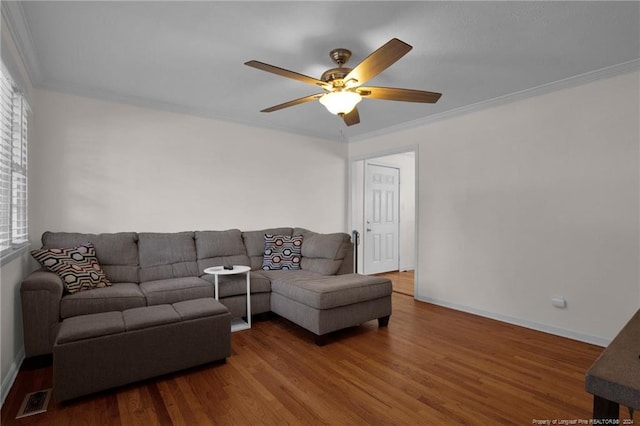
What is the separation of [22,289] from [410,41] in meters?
3.33

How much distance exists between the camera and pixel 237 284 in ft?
11.1

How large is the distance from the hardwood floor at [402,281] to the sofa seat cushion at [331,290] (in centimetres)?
170

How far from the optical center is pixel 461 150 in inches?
156

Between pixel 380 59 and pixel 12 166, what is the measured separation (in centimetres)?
276

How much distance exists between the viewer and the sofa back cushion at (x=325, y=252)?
372 centimetres

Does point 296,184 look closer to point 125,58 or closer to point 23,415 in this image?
point 125,58

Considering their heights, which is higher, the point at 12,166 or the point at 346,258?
the point at 12,166

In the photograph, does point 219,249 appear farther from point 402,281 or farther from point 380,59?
point 402,281

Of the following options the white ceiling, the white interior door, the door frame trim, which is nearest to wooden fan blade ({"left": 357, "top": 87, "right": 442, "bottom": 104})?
the white ceiling

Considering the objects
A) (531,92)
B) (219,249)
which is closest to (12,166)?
(219,249)

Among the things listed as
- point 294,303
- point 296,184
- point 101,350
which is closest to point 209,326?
point 101,350

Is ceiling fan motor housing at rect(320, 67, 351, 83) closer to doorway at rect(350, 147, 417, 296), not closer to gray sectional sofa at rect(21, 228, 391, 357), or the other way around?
gray sectional sofa at rect(21, 228, 391, 357)

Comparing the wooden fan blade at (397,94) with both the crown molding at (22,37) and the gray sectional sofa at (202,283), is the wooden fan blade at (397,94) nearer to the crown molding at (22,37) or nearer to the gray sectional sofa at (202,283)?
the gray sectional sofa at (202,283)

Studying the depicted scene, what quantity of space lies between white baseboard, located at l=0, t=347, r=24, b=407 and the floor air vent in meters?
0.12
